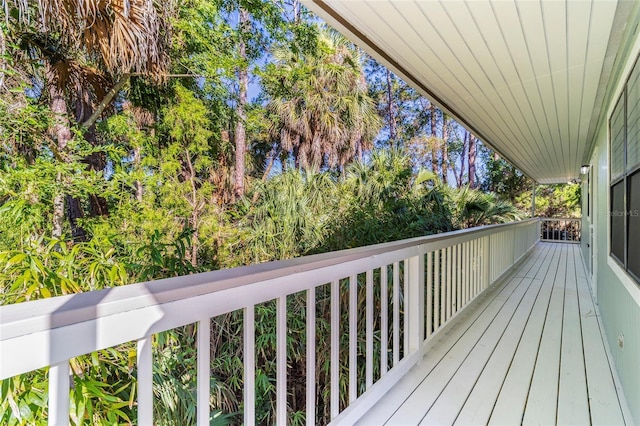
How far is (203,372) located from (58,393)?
0.37 metres

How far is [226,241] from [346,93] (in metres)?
6.01

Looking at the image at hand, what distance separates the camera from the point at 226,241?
540 centimetres

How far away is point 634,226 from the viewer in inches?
73.6

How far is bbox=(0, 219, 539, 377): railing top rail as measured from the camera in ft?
2.19

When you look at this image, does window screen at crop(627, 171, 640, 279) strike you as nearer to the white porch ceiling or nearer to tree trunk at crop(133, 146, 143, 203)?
the white porch ceiling

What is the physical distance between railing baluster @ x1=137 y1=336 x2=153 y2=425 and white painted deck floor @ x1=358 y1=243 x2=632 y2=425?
49.0 inches

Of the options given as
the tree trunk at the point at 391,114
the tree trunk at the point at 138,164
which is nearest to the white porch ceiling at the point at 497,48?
the tree trunk at the point at 138,164

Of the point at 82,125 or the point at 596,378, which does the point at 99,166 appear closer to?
the point at 82,125

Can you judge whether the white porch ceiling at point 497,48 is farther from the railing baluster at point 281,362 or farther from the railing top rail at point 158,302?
the railing baluster at point 281,362

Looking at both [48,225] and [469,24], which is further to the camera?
[48,225]

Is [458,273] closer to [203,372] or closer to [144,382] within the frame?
[203,372]

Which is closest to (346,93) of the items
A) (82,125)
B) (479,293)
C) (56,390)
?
(82,125)

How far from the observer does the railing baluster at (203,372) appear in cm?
99

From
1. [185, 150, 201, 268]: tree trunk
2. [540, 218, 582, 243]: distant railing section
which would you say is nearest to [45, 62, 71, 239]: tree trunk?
[185, 150, 201, 268]: tree trunk
